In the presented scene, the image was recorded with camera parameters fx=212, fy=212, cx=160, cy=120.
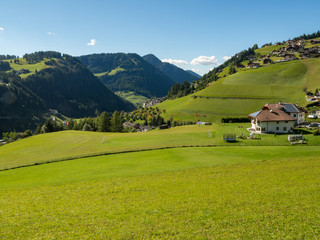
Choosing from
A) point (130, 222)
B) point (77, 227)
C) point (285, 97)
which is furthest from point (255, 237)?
point (285, 97)

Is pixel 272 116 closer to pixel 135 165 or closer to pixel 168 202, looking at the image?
pixel 135 165

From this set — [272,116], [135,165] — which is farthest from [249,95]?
[135,165]

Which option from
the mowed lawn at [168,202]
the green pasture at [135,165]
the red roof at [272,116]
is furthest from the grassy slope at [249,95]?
the mowed lawn at [168,202]

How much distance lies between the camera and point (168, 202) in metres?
19.3

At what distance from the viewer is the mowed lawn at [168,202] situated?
47.2 ft

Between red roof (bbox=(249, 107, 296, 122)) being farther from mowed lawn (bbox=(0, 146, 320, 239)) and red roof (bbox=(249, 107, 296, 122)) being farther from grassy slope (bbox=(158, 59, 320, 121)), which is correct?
grassy slope (bbox=(158, 59, 320, 121))

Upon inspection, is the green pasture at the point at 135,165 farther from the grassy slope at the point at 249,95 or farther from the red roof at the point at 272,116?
the grassy slope at the point at 249,95

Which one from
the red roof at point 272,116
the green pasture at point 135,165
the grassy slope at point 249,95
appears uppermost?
the grassy slope at point 249,95

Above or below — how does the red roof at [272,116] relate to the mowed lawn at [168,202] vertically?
above

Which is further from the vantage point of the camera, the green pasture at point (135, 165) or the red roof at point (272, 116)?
the red roof at point (272, 116)

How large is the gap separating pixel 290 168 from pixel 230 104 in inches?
5443

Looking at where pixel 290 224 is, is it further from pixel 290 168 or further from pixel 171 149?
pixel 171 149

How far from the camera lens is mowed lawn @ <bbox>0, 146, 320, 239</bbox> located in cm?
1440

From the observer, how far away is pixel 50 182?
29.8 m
